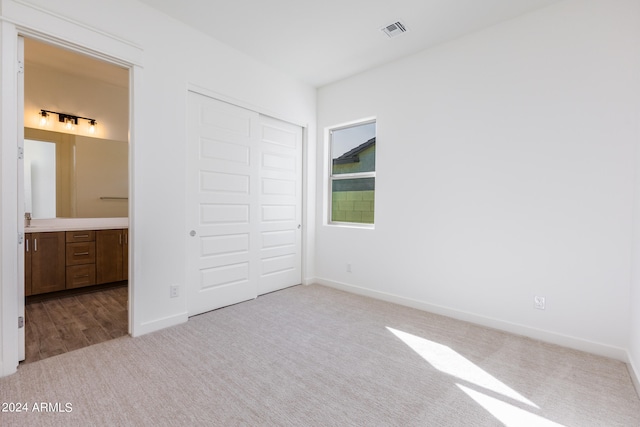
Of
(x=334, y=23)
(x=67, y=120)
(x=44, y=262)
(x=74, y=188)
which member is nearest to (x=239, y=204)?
(x=334, y=23)

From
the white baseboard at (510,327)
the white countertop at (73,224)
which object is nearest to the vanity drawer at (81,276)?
the white countertop at (73,224)

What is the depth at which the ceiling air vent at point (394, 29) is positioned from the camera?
2938 millimetres

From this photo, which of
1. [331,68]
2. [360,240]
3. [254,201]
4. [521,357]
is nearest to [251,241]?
[254,201]

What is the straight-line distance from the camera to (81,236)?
3977 mm

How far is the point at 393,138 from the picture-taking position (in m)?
3.69

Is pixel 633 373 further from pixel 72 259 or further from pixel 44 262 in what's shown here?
pixel 44 262

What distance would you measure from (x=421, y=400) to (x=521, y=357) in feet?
3.75

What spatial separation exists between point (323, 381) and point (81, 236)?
3.92 metres

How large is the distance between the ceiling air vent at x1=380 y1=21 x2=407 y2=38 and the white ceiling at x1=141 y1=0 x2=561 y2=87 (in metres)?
0.05

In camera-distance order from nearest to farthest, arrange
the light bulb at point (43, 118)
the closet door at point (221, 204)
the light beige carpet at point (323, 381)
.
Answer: the light beige carpet at point (323, 381)
the closet door at point (221, 204)
the light bulb at point (43, 118)

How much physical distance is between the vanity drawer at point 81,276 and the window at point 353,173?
349cm

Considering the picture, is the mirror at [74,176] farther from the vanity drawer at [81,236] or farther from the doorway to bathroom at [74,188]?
the vanity drawer at [81,236]

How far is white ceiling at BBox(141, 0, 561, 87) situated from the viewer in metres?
2.66

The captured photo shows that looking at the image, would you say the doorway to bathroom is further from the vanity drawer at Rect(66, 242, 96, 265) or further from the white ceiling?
the white ceiling
